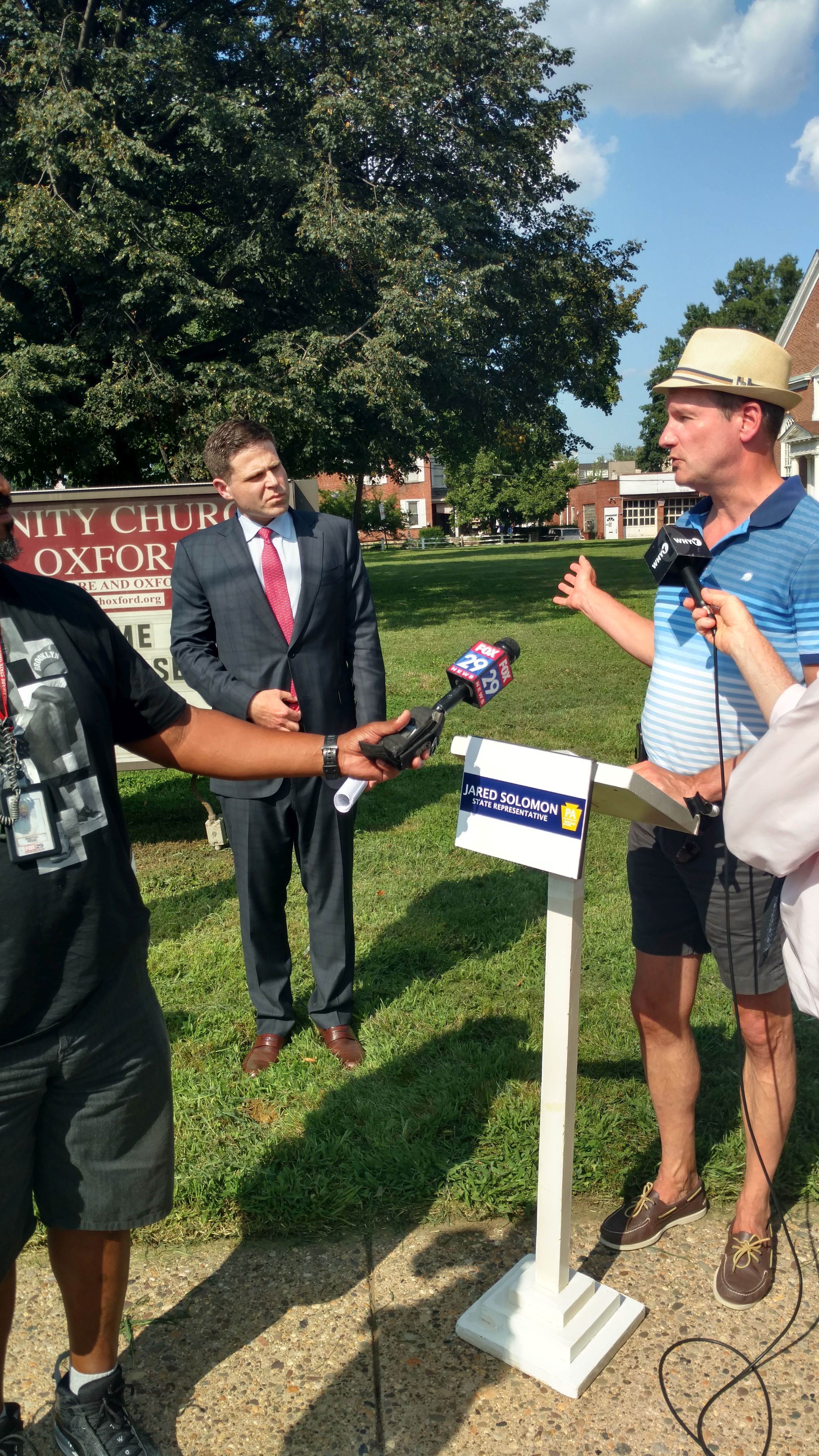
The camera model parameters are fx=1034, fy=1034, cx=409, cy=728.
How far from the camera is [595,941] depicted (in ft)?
16.8

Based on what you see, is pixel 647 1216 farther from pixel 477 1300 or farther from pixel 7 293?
pixel 7 293

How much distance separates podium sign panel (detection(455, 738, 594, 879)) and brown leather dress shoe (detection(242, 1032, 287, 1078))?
6.63ft

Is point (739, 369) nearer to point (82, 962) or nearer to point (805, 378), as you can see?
point (82, 962)

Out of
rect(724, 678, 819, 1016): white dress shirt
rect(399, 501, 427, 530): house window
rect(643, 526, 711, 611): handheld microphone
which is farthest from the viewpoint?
rect(399, 501, 427, 530): house window

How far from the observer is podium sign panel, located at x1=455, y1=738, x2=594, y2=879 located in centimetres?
227

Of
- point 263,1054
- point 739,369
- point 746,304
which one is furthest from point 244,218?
point 746,304

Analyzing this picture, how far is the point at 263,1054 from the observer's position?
4121 mm

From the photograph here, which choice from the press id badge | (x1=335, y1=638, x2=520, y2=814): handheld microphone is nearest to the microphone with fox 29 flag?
(x1=335, y1=638, x2=520, y2=814): handheld microphone

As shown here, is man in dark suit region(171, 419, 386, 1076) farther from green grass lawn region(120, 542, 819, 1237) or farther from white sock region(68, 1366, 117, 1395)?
white sock region(68, 1366, 117, 1395)

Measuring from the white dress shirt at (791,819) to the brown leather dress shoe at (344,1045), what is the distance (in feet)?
7.63

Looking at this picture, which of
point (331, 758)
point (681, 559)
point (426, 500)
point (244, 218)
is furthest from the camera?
point (426, 500)

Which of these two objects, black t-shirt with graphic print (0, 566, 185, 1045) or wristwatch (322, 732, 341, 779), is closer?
black t-shirt with graphic print (0, 566, 185, 1045)

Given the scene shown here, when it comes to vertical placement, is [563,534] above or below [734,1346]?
below

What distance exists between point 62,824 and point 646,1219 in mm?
2138
